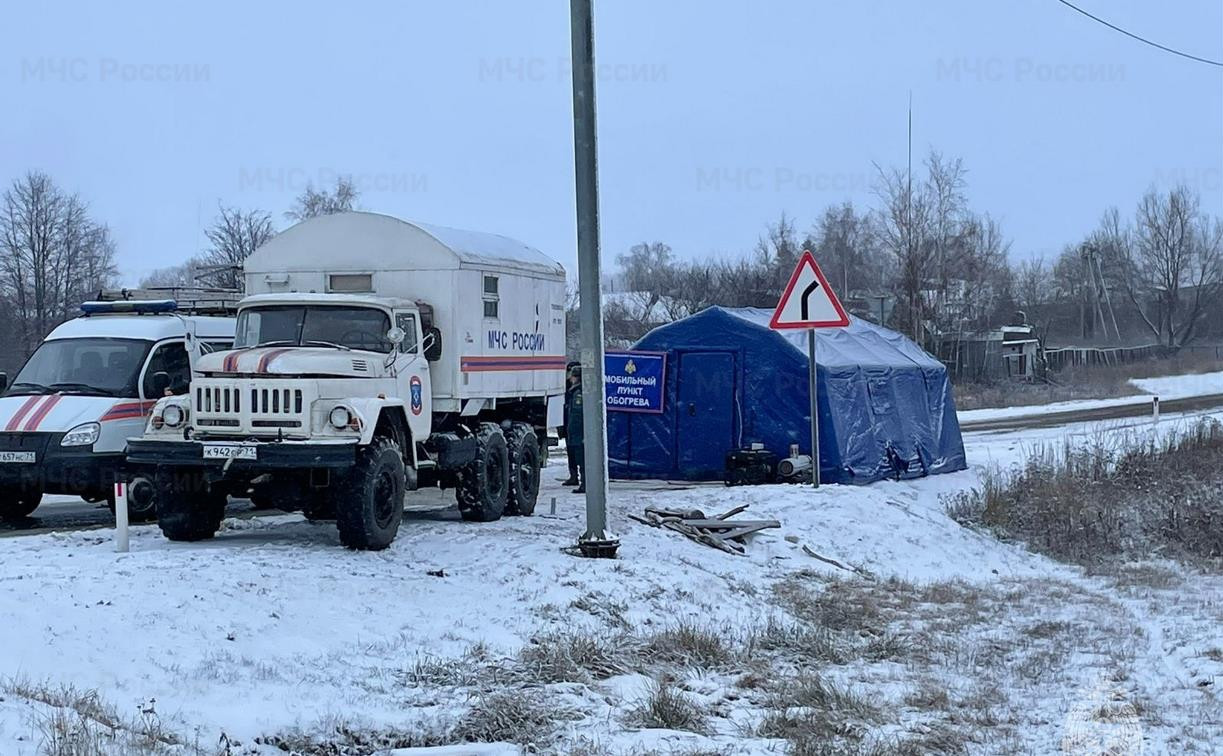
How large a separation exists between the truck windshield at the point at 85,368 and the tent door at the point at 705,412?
8698mm

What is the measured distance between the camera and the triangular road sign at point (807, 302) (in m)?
15.1

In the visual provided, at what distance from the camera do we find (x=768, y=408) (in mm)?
19953

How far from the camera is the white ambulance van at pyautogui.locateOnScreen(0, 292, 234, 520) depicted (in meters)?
13.7

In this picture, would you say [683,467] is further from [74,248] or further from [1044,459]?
[74,248]

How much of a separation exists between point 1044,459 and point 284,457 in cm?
1324

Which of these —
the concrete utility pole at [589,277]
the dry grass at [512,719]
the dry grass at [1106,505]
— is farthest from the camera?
the dry grass at [1106,505]

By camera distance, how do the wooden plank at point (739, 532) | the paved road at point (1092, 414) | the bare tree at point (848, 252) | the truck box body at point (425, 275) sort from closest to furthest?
the wooden plank at point (739, 532), the truck box body at point (425, 275), the paved road at point (1092, 414), the bare tree at point (848, 252)

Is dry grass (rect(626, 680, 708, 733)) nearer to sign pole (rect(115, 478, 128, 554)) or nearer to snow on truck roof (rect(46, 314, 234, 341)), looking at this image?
sign pole (rect(115, 478, 128, 554))

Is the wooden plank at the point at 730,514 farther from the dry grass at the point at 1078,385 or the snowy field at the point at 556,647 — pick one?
the dry grass at the point at 1078,385

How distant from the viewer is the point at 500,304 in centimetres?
1448

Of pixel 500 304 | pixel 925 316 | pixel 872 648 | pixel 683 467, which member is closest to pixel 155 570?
pixel 872 648

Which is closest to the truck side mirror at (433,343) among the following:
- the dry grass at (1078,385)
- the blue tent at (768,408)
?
the blue tent at (768,408)

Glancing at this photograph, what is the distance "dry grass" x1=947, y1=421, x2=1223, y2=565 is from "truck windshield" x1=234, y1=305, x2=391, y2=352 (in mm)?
8472

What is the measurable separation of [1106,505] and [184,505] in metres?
11.9
